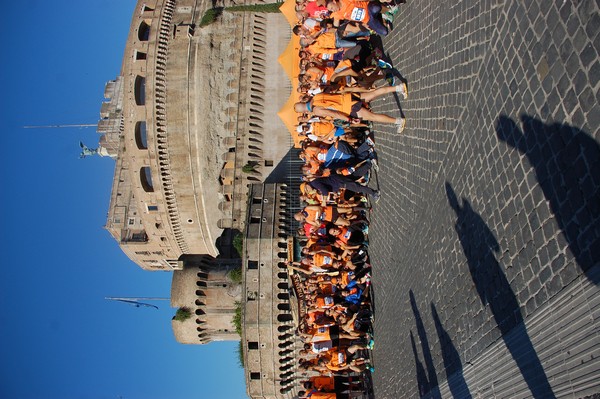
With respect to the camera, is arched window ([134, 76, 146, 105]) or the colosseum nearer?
the colosseum

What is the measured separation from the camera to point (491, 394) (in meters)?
5.96

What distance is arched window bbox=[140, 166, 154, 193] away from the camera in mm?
23188

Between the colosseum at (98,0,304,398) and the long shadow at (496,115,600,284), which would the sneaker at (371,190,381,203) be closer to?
the long shadow at (496,115,600,284)

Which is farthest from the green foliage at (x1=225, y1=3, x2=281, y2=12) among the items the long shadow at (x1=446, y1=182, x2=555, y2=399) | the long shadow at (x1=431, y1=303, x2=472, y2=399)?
the long shadow at (x1=431, y1=303, x2=472, y2=399)

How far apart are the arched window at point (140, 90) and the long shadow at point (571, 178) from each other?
1933cm

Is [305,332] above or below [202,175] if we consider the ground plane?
below

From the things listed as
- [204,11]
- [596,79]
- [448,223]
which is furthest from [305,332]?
[204,11]

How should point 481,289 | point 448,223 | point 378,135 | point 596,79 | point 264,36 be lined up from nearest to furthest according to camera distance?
point 596,79, point 481,289, point 448,223, point 378,135, point 264,36

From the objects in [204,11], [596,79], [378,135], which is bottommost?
[596,79]

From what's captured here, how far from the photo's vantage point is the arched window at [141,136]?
22.5 meters

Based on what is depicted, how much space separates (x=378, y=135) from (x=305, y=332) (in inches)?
197

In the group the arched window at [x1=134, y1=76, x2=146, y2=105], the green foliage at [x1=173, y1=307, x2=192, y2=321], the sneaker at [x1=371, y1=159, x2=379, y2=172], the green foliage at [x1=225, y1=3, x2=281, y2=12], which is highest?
the green foliage at [x1=225, y1=3, x2=281, y2=12]

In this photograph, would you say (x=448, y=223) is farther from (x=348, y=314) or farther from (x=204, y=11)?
(x=204, y=11)

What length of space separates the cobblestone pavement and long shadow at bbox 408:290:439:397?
0.12 ft
